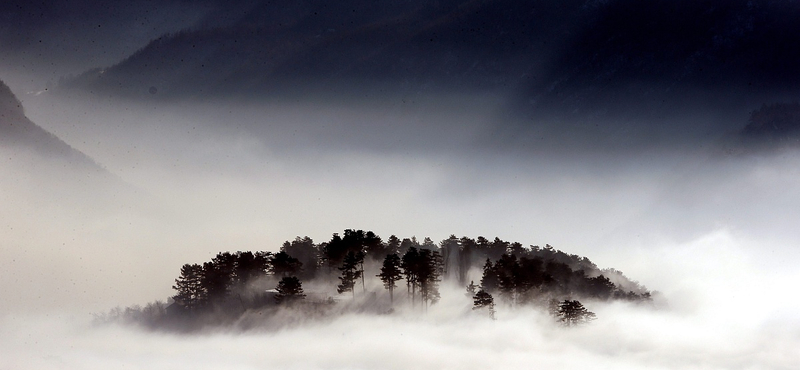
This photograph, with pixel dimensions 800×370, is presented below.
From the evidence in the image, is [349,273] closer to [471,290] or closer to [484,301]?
[471,290]

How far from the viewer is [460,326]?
111 m

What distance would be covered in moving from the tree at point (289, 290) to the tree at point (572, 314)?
36781 mm

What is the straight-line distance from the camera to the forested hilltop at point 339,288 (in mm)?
110625

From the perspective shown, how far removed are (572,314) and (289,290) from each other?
3983cm

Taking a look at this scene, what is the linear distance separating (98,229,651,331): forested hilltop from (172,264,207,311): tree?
0.15 m

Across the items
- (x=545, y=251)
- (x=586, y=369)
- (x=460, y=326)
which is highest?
(x=545, y=251)

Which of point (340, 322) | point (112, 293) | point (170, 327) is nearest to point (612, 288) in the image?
point (340, 322)

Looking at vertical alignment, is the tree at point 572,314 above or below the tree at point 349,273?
below

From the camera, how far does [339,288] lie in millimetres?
113312

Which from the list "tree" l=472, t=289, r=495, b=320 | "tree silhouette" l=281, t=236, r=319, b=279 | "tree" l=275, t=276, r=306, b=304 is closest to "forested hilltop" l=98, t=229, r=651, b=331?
"tree" l=472, t=289, r=495, b=320

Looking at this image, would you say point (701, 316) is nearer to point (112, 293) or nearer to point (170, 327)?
point (170, 327)

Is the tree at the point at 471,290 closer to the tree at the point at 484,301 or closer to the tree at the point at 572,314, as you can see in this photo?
the tree at the point at 484,301

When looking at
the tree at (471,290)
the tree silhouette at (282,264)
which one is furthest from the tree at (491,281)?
the tree silhouette at (282,264)

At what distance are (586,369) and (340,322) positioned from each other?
3491 cm
